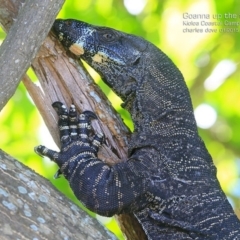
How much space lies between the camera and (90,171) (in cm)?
448

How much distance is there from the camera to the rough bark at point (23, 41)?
12.1 feet

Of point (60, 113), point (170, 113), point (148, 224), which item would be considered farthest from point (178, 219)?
point (60, 113)

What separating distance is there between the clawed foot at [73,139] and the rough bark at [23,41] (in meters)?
0.90

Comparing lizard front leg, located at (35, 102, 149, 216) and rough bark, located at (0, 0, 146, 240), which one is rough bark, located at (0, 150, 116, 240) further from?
rough bark, located at (0, 0, 146, 240)

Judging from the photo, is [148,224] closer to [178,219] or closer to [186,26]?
[178,219]

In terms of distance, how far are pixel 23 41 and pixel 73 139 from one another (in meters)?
1.05

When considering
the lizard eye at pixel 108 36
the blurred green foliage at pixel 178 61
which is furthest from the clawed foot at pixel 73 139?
the blurred green foliage at pixel 178 61

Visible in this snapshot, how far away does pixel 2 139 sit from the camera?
721cm

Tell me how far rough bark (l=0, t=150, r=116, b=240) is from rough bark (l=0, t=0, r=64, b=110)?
16.4 inches

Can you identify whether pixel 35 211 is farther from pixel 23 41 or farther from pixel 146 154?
pixel 146 154

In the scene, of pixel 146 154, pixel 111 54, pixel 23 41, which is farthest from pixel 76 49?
pixel 23 41

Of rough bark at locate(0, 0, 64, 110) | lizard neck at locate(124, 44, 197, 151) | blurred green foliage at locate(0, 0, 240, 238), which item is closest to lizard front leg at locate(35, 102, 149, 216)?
lizard neck at locate(124, 44, 197, 151)

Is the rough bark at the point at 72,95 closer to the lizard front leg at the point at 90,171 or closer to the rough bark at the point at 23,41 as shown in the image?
the lizard front leg at the point at 90,171

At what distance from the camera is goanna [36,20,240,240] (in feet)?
14.7
